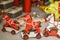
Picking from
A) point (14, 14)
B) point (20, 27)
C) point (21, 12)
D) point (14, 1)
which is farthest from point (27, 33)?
point (14, 1)

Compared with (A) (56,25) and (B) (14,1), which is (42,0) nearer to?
(B) (14,1)

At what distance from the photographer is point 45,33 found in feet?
3.62

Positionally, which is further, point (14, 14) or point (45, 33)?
point (14, 14)

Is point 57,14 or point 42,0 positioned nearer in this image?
point 57,14

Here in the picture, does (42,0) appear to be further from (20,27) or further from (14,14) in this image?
(20,27)

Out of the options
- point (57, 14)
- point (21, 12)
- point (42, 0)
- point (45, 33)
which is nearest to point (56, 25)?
point (45, 33)

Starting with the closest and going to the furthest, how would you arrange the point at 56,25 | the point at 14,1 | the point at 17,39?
the point at 17,39 → the point at 56,25 → the point at 14,1

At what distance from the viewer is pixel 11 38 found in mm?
1083

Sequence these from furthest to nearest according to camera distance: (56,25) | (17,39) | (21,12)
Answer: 1. (21,12)
2. (56,25)
3. (17,39)

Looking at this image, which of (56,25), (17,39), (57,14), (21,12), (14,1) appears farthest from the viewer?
(14,1)

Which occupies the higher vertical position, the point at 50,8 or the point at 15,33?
the point at 50,8

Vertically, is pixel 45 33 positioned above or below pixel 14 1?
below

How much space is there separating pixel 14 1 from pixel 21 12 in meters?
0.21

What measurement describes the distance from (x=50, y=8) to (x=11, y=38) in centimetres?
52
